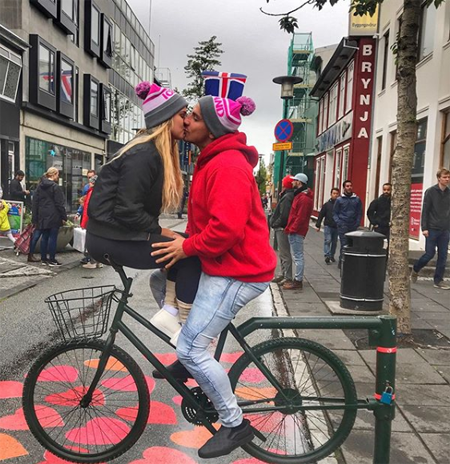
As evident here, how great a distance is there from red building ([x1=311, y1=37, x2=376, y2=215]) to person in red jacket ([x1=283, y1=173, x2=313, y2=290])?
1275 cm

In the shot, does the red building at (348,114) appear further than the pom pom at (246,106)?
Yes

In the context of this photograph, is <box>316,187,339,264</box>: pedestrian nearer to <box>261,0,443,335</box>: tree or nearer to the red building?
<box>261,0,443,335</box>: tree

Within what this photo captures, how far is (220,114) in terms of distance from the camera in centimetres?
249

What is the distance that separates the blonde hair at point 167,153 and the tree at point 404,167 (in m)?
3.25

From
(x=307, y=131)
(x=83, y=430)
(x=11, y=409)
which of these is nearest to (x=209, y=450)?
(x=83, y=430)

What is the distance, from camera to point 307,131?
134 ft

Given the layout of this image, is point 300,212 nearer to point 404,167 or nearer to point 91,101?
point 404,167

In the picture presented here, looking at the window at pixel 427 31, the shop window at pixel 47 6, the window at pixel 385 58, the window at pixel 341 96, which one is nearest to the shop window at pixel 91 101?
the shop window at pixel 47 6

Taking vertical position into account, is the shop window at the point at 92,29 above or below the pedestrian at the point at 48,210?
above

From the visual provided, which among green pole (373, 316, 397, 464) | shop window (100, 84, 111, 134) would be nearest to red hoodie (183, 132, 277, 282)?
green pole (373, 316, 397, 464)

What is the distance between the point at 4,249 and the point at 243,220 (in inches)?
421

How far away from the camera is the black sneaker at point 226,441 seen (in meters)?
2.55

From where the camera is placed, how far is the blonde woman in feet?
8.25

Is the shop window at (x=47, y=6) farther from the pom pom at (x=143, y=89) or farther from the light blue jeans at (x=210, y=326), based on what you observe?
the light blue jeans at (x=210, y=326)
